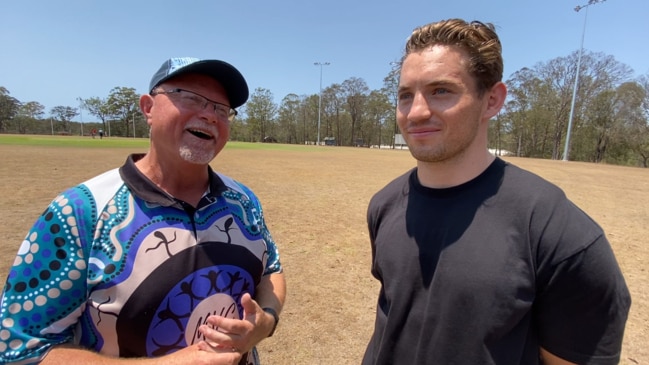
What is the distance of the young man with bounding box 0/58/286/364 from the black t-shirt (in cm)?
75

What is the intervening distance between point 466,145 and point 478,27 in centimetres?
55

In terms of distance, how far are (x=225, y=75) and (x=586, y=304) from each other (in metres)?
1.89

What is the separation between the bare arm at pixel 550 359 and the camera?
52.0 inches

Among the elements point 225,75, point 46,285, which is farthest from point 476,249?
point 46,285

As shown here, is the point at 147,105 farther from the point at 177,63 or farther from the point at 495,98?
the point at 495,98

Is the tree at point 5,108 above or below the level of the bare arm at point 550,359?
above

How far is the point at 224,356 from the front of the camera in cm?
139

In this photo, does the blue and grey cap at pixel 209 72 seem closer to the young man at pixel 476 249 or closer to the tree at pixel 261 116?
the young man at pixel 476 249

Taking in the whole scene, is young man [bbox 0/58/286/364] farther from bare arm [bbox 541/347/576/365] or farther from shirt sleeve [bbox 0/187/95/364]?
bare arm [bbox 541/347/576/365]

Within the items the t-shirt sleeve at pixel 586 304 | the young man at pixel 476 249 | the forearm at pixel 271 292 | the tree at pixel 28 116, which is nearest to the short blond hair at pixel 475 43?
the young man at pixel 476 249

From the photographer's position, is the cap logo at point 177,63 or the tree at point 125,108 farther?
the tree at point 125,108

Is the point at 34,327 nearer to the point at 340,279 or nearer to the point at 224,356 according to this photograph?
the point at 224,356

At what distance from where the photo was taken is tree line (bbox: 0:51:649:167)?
45.2 metres

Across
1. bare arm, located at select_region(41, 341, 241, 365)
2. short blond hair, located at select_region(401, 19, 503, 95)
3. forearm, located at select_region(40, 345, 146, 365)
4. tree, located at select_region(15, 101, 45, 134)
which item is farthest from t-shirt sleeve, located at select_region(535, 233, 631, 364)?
tree, located at select_region(15, 101, 45, 134)
